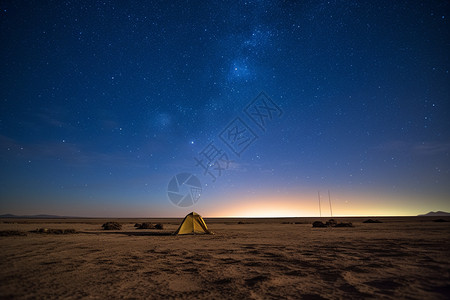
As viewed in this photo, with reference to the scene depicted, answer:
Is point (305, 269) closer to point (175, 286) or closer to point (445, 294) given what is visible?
point (445, 294)

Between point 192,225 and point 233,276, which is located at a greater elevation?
point 192,225

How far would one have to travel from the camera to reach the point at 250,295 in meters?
3.86

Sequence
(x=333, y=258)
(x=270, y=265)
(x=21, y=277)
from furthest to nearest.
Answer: (x=333, y=258) < (x=270, y=265) < (x=21, y=277)

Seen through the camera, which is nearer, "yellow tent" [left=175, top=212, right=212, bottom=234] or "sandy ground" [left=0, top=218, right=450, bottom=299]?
"sandy ground" [left=0, top=218, right=450, bottom=299]

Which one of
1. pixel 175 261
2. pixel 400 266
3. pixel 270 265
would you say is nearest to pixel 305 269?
pixel 270 265

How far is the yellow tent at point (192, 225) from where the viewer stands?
16891 mm

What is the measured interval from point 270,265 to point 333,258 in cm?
220

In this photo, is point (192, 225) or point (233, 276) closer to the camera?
point (233, 276)

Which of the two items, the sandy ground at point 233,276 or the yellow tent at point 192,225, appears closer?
the sandy ground at point 233,276

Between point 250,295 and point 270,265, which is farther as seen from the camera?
point 270,265

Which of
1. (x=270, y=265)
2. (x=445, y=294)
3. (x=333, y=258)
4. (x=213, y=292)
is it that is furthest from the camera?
(x=333, y=258)

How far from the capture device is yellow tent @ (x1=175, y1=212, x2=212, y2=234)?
665 inches

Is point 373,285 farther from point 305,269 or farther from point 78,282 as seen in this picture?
point 78,282

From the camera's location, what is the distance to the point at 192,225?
17.2 m
